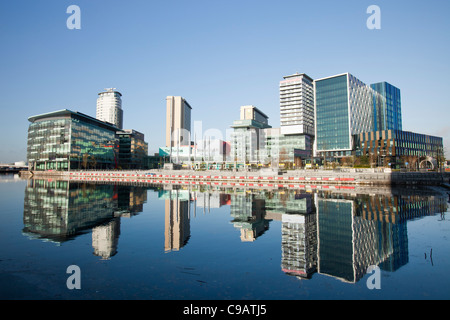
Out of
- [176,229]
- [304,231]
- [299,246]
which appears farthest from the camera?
[176,229]

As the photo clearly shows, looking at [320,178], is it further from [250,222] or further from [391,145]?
[391,145]

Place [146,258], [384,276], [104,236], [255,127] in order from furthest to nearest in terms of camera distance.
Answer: [255,127] < [104,236] < [146,258] < [384,276]

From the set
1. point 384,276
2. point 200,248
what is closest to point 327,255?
point 384,276

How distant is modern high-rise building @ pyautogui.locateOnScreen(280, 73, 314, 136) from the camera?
157 meters

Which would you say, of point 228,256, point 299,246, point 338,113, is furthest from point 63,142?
point 299,246

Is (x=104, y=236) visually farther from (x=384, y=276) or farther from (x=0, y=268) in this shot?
(x=384, y=276)

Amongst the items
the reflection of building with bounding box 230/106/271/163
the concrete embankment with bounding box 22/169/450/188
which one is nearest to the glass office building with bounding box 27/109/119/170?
the concrete embankment with bounding box 22/169/450/188

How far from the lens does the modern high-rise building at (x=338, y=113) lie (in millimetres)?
139375

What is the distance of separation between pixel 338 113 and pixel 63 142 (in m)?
152

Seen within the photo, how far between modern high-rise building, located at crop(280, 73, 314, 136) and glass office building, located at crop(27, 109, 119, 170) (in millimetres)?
116665

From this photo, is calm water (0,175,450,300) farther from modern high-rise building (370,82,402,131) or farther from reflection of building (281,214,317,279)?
modern high-rise building (370,82,402,131)

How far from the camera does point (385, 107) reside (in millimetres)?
181375

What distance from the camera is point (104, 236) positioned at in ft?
51.9
